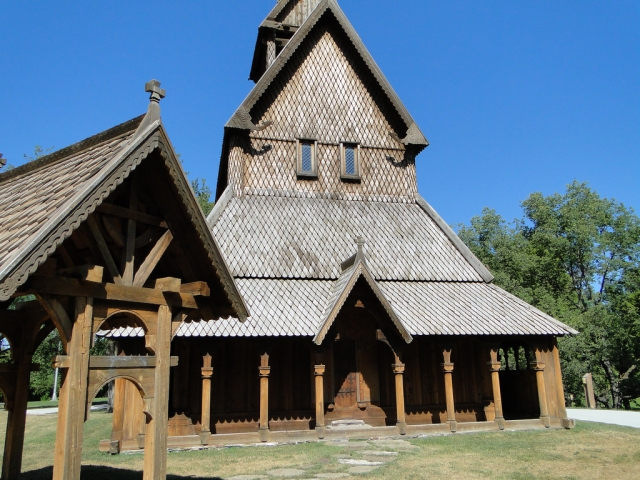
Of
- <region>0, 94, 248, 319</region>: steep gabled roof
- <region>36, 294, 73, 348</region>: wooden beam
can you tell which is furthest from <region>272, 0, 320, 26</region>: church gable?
<region>36, 294, 73, 348</region>: wooden beam

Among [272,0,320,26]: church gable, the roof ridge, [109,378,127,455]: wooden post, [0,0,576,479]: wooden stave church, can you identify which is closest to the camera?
[0,0,576,479]: wooden stave church

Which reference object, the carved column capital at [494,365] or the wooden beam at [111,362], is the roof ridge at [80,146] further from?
the carved column capital at [494,365]

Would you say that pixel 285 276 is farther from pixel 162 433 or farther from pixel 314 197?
pixel 162 433

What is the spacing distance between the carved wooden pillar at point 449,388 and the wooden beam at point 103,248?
11464 mm

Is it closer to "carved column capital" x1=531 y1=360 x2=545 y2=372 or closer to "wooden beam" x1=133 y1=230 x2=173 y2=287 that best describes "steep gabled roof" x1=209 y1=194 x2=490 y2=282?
"carved column capital" x1=531 y1=360 x2=545 y2=372

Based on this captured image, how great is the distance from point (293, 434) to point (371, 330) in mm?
3835

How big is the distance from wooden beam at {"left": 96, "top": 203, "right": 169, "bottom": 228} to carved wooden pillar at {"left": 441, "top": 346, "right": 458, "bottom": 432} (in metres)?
11.0

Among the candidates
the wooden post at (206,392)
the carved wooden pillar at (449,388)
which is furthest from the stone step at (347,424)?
the wooden post at (206,392)

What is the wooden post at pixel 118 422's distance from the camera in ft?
42.6

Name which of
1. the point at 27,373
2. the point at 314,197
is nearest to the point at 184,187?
the point at 27,373

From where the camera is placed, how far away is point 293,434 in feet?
45.9

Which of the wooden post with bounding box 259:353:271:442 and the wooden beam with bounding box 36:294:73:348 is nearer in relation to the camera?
the wooden beam with bounding box 36:294:73:348

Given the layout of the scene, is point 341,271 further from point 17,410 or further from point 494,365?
point 17,410

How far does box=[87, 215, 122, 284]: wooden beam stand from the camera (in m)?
5.72
